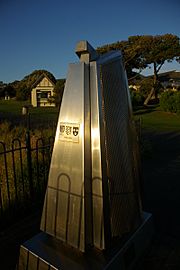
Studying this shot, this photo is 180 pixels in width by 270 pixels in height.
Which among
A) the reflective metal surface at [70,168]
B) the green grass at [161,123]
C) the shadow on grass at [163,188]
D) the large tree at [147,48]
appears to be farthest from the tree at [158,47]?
the reflective metal surface at [70,168]

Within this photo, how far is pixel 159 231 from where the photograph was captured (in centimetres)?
297

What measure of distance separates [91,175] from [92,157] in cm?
16

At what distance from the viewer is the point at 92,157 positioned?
1933mm

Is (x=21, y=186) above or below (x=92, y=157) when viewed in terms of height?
below

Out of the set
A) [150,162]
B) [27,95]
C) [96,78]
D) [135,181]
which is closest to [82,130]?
[96,78]

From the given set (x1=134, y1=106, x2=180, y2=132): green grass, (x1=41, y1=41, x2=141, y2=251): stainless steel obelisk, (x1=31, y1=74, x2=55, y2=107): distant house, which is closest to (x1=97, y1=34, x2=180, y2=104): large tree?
(x1=134, y1=106, x2=180, y2=132): green grass

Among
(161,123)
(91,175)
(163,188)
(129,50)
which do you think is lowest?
(163,188)

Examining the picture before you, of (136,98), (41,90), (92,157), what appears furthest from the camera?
(41,90)

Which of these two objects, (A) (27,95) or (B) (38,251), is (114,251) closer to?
(B) (38,251)

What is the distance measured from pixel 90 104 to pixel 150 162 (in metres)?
5.10

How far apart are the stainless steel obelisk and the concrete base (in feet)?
0.33

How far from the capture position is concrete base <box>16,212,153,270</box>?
190cm

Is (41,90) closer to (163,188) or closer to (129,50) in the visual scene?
(129,50)

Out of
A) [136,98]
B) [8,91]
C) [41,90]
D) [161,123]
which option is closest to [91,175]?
[161,123]
